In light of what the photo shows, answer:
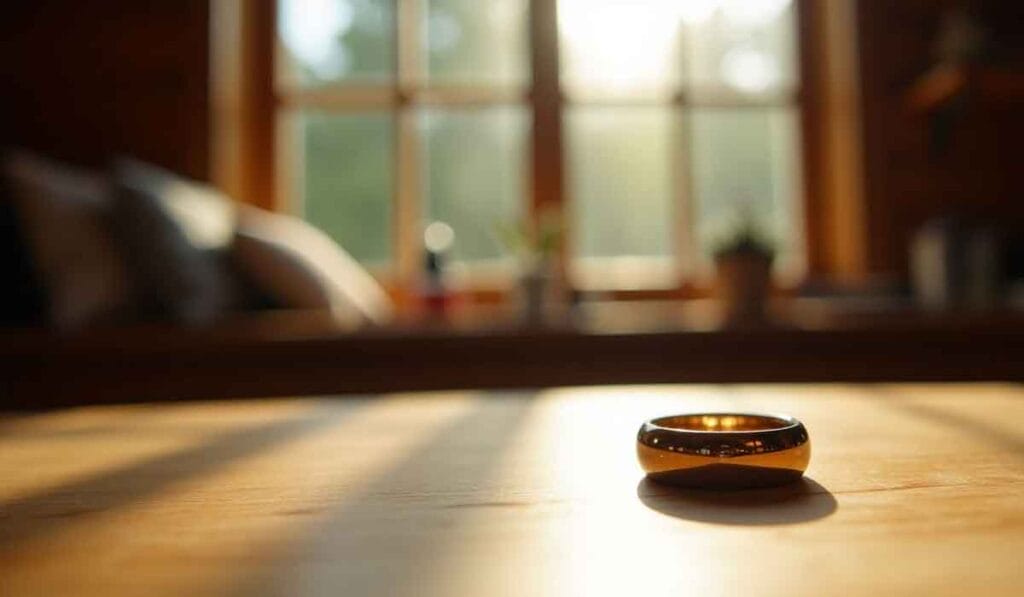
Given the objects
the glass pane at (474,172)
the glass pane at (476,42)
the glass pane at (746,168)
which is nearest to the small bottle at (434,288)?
the glass pane at (474,172)

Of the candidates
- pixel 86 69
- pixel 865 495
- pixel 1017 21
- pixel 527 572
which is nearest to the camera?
pixel 527 572

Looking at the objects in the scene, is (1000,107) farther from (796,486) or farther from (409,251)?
(796,486)

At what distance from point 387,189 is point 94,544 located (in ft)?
8.72

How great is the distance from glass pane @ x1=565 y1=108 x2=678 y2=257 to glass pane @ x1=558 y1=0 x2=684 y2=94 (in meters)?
0.12

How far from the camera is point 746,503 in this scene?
48 cm

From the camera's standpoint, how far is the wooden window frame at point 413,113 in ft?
9.61

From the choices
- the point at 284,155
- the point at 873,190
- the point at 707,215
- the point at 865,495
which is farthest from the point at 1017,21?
the point at 865,495

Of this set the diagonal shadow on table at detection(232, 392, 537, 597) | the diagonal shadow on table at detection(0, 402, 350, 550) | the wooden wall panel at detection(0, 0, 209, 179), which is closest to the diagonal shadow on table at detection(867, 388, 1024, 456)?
the diagonal shadow on table at detection(232, 392, 537, 597)

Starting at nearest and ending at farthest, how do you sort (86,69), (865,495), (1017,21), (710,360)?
(865,495) < (710,360) < (86,69) < (1017,21)

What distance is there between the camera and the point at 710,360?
2021 mm

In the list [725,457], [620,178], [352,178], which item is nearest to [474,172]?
[352,178]

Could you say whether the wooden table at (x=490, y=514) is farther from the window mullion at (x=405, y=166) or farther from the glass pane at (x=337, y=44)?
the glass pane at (x=337, y=44)

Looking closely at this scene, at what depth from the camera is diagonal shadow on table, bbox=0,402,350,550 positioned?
1.57 ft

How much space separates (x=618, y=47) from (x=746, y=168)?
70 centimetres
